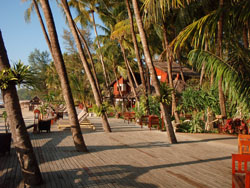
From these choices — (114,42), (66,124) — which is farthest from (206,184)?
(114,42)

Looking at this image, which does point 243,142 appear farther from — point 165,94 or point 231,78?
point 165,94

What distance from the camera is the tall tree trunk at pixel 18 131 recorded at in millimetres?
4348

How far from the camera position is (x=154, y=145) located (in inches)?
356

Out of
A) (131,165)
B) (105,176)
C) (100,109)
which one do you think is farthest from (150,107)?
(105,176)

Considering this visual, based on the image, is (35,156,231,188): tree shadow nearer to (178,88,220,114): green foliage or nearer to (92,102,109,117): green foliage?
(92,102,109,117): green foliage

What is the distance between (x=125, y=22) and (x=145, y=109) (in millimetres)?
7965

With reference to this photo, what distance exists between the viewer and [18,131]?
436cm

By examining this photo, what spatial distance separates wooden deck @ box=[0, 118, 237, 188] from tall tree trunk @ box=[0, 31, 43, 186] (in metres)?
0.36

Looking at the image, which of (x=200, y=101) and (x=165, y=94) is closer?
(x=165, y=94)

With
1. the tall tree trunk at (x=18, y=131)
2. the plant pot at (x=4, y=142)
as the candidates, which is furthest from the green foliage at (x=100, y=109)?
the tall tree trunk at (x=18, y=131)

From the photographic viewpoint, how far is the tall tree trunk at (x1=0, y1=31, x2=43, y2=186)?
4348 millimetres

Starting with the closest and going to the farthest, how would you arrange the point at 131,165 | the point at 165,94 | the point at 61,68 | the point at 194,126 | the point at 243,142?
the point at 243,142
the point at 131,165
the point at 61,68
the point at 165,94
the point at 194,126

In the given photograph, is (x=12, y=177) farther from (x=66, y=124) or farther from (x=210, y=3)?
(x=210, y=3)

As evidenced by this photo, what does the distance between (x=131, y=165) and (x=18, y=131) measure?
9.74 feet
